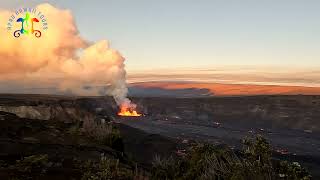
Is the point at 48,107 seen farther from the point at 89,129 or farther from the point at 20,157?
the point at 20,157

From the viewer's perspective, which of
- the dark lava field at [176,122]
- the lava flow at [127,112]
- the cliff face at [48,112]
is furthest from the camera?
the lava flow at [127,112]

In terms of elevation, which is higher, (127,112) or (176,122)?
(127,112)

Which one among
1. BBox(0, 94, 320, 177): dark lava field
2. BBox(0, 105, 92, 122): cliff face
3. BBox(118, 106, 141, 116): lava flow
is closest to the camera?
BBox(0, 94, 320, 177): dark lava field

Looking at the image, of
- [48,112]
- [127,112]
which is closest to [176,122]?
[127,112]

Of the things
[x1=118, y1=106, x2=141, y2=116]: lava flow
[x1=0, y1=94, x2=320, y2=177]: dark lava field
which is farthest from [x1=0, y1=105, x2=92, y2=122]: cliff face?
[x1=118, y1=106, x2=141, y2=116]: lava flow

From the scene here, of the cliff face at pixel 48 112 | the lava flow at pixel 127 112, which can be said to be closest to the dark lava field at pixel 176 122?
the cliff face at pixel 48 112

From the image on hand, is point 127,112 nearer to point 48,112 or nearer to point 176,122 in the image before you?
point 176,122

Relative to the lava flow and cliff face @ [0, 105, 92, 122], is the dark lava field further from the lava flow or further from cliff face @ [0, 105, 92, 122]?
the lava flow

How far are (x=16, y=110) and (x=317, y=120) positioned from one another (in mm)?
107309

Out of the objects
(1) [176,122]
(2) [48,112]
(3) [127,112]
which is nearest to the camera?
(2) [48,112]

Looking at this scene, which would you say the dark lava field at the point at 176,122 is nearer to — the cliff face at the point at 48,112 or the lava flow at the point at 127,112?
the cliff face at the point at 48,112

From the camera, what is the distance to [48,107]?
87.9m

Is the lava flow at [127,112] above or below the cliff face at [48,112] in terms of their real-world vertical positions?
below

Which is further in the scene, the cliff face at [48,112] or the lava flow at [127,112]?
the lava flow at [127,112]
